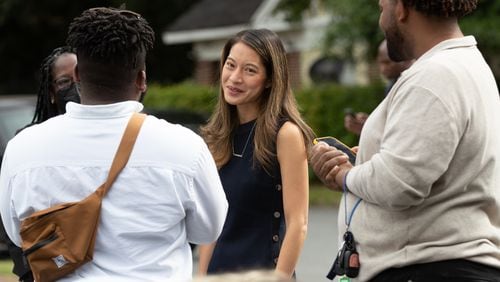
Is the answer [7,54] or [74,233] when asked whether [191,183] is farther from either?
[7,54]

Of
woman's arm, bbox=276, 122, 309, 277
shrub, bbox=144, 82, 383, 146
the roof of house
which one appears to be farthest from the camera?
the roof of house

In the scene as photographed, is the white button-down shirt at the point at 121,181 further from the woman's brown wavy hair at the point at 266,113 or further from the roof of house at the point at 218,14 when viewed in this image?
the roof of house at the point at 218,14

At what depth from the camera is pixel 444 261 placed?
11.5 feet

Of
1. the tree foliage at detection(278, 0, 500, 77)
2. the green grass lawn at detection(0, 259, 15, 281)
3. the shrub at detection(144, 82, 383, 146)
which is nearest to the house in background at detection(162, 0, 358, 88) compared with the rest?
the shrub at detection(144, 82, 383, 146)

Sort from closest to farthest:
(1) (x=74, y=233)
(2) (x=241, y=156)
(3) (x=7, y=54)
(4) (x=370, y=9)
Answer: (1) (x=74, y=233), (2) (x=241, y=156), (4) (x=370, y=9), (3) (x=7, y=54)

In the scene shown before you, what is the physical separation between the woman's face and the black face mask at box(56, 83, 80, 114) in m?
0.69

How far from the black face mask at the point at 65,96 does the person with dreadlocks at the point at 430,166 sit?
166cm

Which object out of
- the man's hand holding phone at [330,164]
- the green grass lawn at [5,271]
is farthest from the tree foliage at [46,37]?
the man's hand holding phone at [330,164]

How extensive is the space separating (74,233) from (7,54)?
Result: 111 feet

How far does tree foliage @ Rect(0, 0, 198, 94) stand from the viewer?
3456 centimetres

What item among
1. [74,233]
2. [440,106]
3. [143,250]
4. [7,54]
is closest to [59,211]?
[74,233]

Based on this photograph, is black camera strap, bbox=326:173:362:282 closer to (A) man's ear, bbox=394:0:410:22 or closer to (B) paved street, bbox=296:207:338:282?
(A) man's ear, bbox=394:0:410:22

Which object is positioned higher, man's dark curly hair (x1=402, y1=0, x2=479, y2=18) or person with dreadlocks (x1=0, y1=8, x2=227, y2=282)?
man's dark curly hair (x1=402, y1=0, x2=479, y2=18)

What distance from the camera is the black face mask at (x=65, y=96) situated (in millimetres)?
4844
